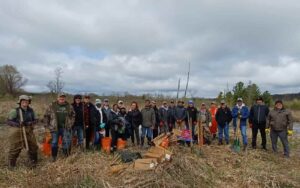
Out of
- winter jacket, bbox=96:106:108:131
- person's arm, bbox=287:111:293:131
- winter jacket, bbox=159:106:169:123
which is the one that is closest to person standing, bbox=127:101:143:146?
winter jacket, bbox=159:106:169:123

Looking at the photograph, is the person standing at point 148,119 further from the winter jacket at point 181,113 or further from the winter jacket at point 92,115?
the winter jacket at point 92,115

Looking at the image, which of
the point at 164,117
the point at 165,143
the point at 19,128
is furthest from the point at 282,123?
the point at 19,128

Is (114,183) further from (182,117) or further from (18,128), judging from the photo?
(182,117)

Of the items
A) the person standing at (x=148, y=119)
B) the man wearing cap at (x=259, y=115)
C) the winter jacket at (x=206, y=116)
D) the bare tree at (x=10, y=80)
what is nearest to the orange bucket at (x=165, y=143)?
the person standing at (x=148, y=119)

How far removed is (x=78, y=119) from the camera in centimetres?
884

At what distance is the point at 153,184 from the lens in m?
6.07

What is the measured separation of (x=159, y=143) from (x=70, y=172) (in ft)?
9.62

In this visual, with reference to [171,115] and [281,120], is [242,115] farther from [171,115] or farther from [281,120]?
[171,115]

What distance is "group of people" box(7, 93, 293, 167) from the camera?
302 inches

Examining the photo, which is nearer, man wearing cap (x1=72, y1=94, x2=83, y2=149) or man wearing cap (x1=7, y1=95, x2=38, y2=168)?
man wearing cap (x1=7, y1=95, x2=38, y2=168)

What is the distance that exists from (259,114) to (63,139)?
5587 millimetres

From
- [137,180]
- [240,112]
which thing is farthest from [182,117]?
[137,180]

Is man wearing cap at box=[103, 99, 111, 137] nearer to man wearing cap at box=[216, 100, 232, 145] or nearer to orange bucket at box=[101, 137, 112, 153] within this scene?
orange bucket at box=[101, 137, 112, 153]

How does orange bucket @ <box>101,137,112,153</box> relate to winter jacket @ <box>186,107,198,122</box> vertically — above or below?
below
